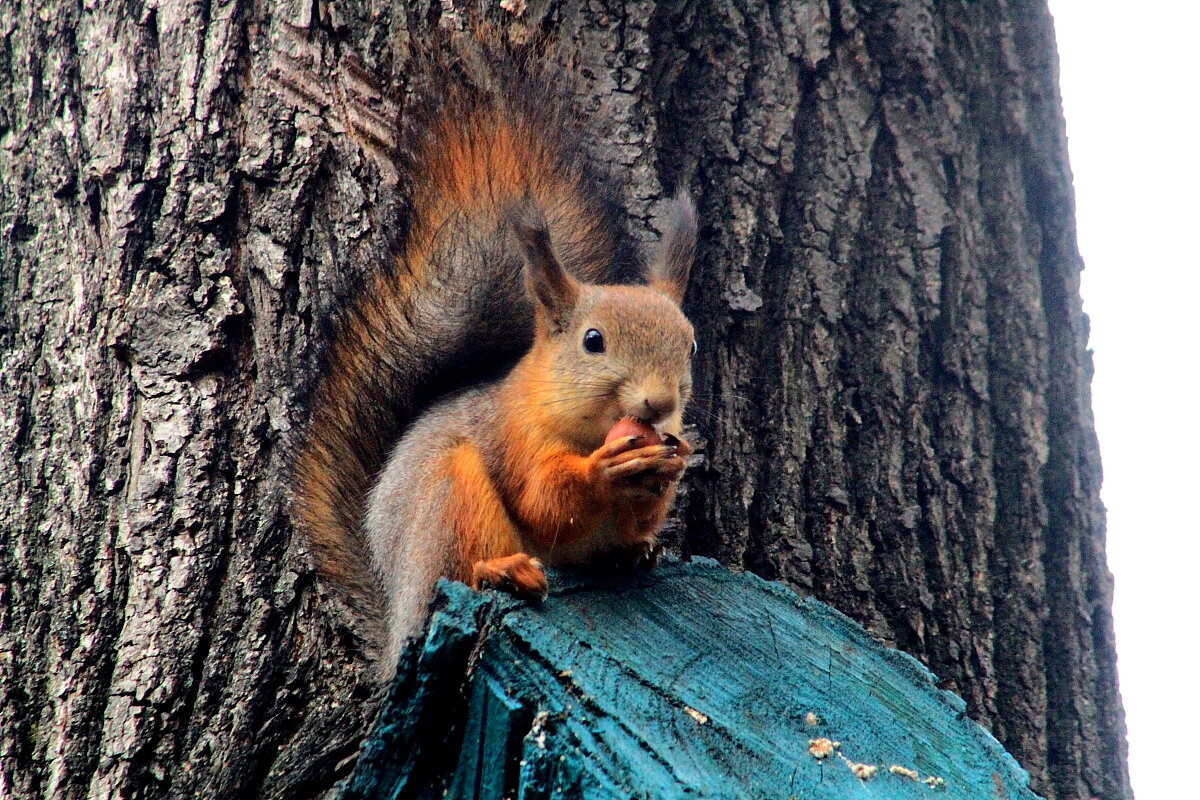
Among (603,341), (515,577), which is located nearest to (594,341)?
(603,341)

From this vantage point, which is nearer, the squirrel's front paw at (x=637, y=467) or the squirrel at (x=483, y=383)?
the squirrel's front paw at (x=637, y=467)

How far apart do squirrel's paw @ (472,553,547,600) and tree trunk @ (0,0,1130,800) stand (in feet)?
1.14

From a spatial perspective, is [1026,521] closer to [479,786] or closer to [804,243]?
A: [804,243]

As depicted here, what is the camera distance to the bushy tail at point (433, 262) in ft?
5.96

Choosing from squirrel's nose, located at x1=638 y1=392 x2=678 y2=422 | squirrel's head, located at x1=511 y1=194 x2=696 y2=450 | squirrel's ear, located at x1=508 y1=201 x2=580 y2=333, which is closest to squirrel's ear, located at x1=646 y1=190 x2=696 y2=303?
squirrel's head, located at x1=511 y1=194 x2=696 y2=450

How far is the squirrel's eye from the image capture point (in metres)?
1.88

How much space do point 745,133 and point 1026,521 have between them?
2.90 ft

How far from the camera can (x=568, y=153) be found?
1.97m

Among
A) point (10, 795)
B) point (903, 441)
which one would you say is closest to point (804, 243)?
point (903, 441)

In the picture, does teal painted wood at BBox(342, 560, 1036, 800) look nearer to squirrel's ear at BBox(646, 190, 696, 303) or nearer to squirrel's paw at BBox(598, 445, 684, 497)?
squirrel's paw at BBox(598, 445, 684, 497)

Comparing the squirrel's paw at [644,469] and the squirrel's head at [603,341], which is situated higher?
the squirrel's head at [603,341]

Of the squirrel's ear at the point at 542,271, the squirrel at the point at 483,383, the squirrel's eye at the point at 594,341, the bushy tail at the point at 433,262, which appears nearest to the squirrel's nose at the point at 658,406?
the squirrel at the point at 483,383

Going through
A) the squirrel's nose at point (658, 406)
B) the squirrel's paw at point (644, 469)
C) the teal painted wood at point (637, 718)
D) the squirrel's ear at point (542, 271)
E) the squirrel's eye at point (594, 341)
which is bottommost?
Answer: the teal painted wood at point (637, 718)

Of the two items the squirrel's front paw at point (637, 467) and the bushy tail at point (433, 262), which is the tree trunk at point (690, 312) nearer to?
the bushy tail at point (433, 262)
